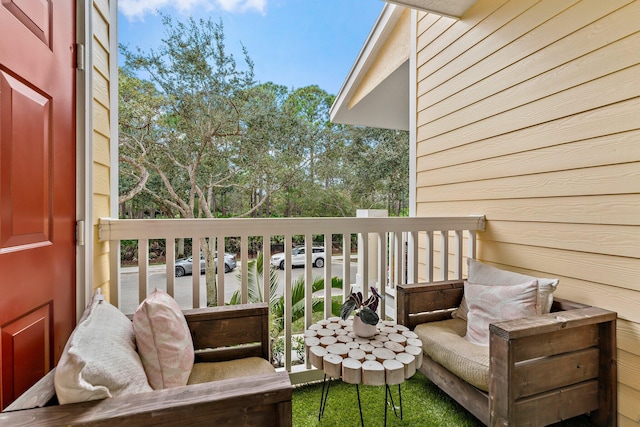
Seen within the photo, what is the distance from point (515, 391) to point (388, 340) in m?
0.58

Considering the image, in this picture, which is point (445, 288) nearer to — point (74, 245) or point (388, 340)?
point (388, 340)

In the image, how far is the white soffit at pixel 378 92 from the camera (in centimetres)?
361

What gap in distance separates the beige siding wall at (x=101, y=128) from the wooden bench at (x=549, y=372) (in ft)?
6.57

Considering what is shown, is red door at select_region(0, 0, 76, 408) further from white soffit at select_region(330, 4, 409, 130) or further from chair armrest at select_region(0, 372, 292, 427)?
white soffit at select_region(330, 4, 409, 130)

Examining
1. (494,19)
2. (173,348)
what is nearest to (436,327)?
(173,348)

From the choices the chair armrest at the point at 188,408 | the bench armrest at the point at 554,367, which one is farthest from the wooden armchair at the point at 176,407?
the bench armrest at the point at 554,367

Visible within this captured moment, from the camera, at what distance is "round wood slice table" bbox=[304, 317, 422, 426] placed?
131 cm

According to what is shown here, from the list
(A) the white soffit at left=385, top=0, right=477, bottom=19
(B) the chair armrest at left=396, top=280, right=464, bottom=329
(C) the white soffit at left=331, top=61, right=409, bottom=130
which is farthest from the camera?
(C) the white soffit at left=331, top=61, right=409, bottom=130

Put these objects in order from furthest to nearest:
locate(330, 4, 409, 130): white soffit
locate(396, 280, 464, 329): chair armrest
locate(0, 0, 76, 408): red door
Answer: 1. locate(330, 4, 409, 130): white soffit
2. locate(396, 280, 464, 329): chair armrest
3. locate(0, 0, 76, 408): red door

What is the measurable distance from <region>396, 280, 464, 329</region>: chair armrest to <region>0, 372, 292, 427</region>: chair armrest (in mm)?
1241

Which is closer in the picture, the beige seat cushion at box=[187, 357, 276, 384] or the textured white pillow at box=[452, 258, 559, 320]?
the beige seat cushion at box=[187, 357, 276, 384]

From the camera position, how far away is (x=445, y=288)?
218 centimetres

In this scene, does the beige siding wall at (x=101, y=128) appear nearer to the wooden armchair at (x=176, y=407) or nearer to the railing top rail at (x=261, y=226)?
the railing top rail at (x=261, y=226)

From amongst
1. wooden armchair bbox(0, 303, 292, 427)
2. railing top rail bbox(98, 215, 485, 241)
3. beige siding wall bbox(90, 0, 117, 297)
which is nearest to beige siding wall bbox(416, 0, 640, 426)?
railing top rail bbox(98, 215, 485, 241)
